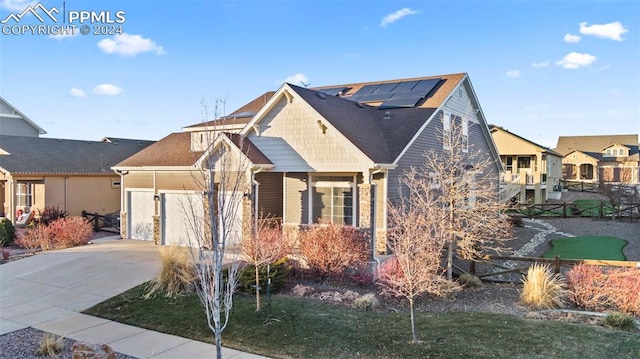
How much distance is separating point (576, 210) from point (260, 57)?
2295 cm

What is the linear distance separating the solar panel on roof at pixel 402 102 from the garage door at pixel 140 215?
11.4 meters

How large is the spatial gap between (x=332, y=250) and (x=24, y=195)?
20.3 m

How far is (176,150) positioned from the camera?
20562 millimetres

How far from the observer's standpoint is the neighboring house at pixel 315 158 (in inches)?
576

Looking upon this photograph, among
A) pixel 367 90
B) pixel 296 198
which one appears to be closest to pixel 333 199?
pixel 296 198

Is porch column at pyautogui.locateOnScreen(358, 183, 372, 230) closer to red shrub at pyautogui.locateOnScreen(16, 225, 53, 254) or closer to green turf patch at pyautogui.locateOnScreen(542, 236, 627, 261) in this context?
green turf patch at pyautogui.locateOnScreen(542, 236, 627, 261)

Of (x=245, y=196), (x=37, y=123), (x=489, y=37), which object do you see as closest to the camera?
(x=245, y=196)

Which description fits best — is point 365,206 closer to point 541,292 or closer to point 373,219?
point 373,219

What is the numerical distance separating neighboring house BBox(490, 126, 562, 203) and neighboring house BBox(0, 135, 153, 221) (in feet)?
97.3

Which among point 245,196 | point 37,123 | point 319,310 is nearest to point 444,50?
point 245,196

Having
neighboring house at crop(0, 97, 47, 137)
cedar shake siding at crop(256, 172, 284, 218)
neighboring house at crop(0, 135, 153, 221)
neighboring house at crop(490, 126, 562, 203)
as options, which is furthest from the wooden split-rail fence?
neighboring house at crop(0, 97, 47, 137)

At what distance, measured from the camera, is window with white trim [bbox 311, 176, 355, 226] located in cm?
1565

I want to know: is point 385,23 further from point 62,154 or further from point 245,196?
point 62,154

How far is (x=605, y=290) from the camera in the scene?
32.6ft
